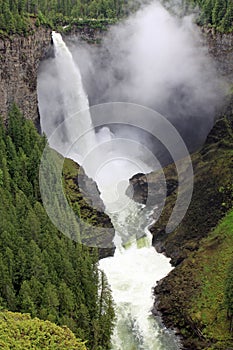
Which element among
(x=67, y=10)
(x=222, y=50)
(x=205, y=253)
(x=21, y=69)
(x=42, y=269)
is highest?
(x=67, y=10)

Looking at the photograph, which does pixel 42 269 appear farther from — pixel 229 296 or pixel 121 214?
pixel 121 214

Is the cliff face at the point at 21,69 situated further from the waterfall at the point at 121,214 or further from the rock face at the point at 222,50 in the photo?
the rock face at the point at 222,50

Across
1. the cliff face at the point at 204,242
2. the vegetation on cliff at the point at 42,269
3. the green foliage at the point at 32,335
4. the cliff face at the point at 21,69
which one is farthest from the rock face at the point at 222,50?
the green foliage at the point at 32,335

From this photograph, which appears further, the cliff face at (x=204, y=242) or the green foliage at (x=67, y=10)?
the green foliage at (x=67, y=10)

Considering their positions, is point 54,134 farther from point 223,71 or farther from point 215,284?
point 215,284

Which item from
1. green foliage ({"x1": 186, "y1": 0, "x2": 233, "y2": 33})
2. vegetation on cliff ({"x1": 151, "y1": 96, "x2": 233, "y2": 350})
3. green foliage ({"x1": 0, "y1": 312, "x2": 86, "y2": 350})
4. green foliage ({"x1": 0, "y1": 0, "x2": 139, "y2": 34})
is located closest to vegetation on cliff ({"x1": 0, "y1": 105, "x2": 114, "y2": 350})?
green foliage ({"x1": 0, "y1": 312, "x2": 86, "y2": 350})

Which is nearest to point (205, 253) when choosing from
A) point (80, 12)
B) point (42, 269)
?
point (42, 269)
